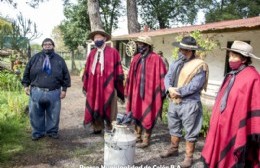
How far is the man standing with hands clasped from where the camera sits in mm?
6215

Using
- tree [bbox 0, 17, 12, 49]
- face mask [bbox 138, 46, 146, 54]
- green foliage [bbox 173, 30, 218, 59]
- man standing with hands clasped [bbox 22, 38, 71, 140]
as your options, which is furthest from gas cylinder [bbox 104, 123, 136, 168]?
tree [bbox 0, 17, 12, 49]

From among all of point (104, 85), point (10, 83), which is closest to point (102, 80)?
point (104, 85)

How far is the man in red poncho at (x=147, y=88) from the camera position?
589 cm

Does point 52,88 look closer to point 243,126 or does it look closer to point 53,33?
point 243,126

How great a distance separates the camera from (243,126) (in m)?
3.47

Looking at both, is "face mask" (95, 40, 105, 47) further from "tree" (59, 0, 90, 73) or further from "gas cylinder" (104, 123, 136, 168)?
"tree" (59, 0, 90, 73)

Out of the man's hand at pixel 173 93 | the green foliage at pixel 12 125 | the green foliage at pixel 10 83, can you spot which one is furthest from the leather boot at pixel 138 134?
the green foliage at pixel 10 83

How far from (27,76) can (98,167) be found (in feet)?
7.75

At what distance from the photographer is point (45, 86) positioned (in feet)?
20.4

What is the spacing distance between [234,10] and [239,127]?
27391 mm

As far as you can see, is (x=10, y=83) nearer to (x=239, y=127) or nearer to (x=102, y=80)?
(x=102, y=80)

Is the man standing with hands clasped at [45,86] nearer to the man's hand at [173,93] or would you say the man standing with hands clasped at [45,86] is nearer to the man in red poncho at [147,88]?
the man in red poncho at [147,88]

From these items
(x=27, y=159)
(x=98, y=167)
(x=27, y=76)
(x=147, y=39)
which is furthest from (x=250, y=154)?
(x=27, y=76)

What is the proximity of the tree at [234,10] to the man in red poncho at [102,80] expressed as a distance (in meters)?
23.1
